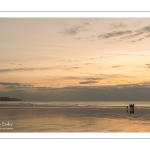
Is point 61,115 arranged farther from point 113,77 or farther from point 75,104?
point 113,77

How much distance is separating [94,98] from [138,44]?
732mm

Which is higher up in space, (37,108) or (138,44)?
(138,44)

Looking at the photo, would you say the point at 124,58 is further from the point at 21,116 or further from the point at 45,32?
the point at 21,116

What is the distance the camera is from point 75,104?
13.9 ft

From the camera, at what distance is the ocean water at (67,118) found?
398 centimetres

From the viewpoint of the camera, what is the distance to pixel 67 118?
407 centimetres

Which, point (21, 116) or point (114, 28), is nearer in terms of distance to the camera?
point (114, 28)

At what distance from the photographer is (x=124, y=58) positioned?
13.3 ft

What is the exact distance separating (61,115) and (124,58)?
94 cm

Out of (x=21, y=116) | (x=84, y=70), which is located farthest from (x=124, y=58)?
(x=21, y=116)

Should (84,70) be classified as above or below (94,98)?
above

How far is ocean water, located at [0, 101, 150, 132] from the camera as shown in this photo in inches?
157

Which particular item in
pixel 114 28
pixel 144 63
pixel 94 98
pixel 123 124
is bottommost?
pixel 123 124

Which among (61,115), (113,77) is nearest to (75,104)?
(61,115)
